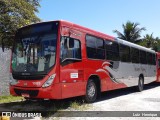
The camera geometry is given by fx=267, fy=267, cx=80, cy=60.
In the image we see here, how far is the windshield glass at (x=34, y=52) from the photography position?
8.48 meters

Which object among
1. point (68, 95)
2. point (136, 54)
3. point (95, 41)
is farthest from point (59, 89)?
point (136, 54)

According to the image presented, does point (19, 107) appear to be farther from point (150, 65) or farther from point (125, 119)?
point (150, 65)

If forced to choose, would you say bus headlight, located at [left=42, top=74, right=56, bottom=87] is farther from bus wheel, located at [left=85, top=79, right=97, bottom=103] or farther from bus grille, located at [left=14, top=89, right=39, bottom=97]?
bus wheel, located at [left=85, top=79, right=97, bottom=103]

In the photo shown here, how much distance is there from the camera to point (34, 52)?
887 cm

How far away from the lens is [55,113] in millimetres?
8438

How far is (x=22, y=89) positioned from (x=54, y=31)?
7.13 ft

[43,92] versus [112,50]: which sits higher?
[112,50]

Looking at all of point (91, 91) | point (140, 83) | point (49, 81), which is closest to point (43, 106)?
point (49, 81)

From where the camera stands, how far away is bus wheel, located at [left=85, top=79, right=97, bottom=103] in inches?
405

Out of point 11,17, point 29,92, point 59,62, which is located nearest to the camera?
point 59,62

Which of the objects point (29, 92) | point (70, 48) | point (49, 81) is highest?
point (70, 48)

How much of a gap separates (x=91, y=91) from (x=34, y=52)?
3.01m

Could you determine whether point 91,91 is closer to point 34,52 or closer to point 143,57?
point 34,52

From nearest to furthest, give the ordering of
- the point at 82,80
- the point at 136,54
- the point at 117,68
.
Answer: the point at 82,80 → the point at 117,68 → the point at 136,54
